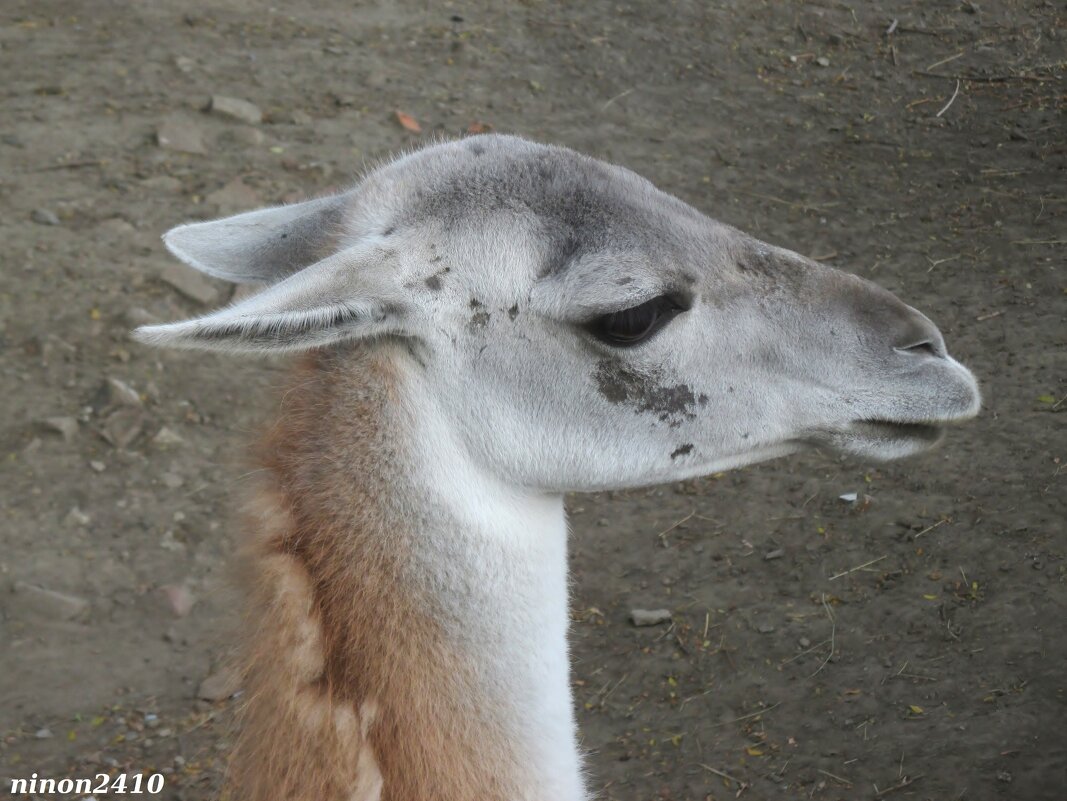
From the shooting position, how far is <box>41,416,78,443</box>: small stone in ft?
17.6

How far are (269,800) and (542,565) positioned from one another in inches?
32.3

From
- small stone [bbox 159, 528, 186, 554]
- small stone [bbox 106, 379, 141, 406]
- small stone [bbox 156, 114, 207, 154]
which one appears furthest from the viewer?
small stone [bbox 156, 114, 207, 154]

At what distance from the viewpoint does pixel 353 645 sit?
8.50 ft

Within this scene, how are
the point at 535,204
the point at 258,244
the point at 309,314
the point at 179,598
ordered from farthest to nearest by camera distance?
the point at 179,598 → the point at 258,244 → the point at 535,204 → the point at 309,314

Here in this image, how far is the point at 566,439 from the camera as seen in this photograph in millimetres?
2740

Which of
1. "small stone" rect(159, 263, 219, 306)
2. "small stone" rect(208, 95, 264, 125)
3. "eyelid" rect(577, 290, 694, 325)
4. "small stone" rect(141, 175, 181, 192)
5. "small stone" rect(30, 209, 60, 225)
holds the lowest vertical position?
"small stone" rect(159, 263, 219, 306)

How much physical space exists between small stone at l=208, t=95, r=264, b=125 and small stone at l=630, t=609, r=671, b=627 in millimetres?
4425

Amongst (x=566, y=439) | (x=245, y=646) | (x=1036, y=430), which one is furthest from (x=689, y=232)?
(x=1036, y=430)

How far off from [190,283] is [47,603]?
6.76 feet

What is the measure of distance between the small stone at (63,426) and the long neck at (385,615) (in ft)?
10.0

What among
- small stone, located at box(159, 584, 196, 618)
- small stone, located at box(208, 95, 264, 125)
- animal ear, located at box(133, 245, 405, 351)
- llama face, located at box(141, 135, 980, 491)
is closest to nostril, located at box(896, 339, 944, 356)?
llama face, located at box(141, 135, 980, 491)

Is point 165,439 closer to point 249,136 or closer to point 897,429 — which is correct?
point 249,136

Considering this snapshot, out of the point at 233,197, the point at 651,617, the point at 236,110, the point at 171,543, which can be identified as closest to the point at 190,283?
the point at 233,197

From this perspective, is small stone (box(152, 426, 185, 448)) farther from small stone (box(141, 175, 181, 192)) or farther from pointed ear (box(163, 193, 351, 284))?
pointed ear (box(163, 193, 351, 284))
